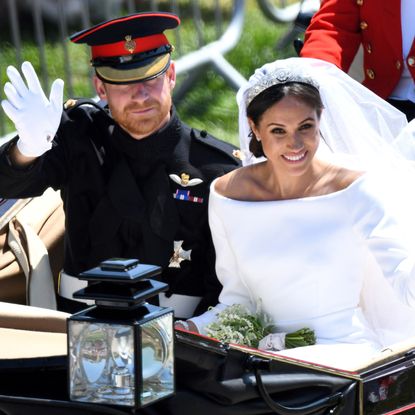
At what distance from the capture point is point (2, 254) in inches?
155

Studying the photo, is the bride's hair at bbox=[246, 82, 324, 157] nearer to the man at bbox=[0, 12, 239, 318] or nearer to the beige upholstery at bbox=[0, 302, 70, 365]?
the man at bbox=[0, 12, 239, 318]

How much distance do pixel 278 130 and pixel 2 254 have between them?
3.37ft

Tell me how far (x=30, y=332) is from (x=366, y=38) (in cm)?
182

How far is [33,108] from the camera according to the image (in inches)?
140

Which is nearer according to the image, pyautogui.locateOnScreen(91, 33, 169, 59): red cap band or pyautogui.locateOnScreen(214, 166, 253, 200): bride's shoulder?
pyautogui.locateOnScreen(214, 166, 253, 200): bride's shoulder

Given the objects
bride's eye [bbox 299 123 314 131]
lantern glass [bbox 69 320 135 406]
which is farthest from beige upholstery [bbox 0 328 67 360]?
bride's eye [bbox 299 123 314 131]

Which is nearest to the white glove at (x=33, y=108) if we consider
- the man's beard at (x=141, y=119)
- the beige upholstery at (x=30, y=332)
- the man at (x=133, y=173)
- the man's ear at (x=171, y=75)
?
the man at (x=133, y=173)

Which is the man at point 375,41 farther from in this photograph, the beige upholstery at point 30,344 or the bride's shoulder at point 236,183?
the beige upholstery at point 30,344

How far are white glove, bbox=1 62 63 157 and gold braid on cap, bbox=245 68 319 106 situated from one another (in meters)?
0.55

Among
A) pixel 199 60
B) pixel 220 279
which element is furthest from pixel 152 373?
pixel 199 60

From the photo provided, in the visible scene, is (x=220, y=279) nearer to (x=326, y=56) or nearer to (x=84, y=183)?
(x=84, y=183)

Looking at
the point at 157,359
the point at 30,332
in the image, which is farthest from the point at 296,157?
the point at 157,359

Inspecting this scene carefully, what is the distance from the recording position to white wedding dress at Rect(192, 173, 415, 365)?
3.41m

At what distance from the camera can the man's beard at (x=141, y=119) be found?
3.76 meters
